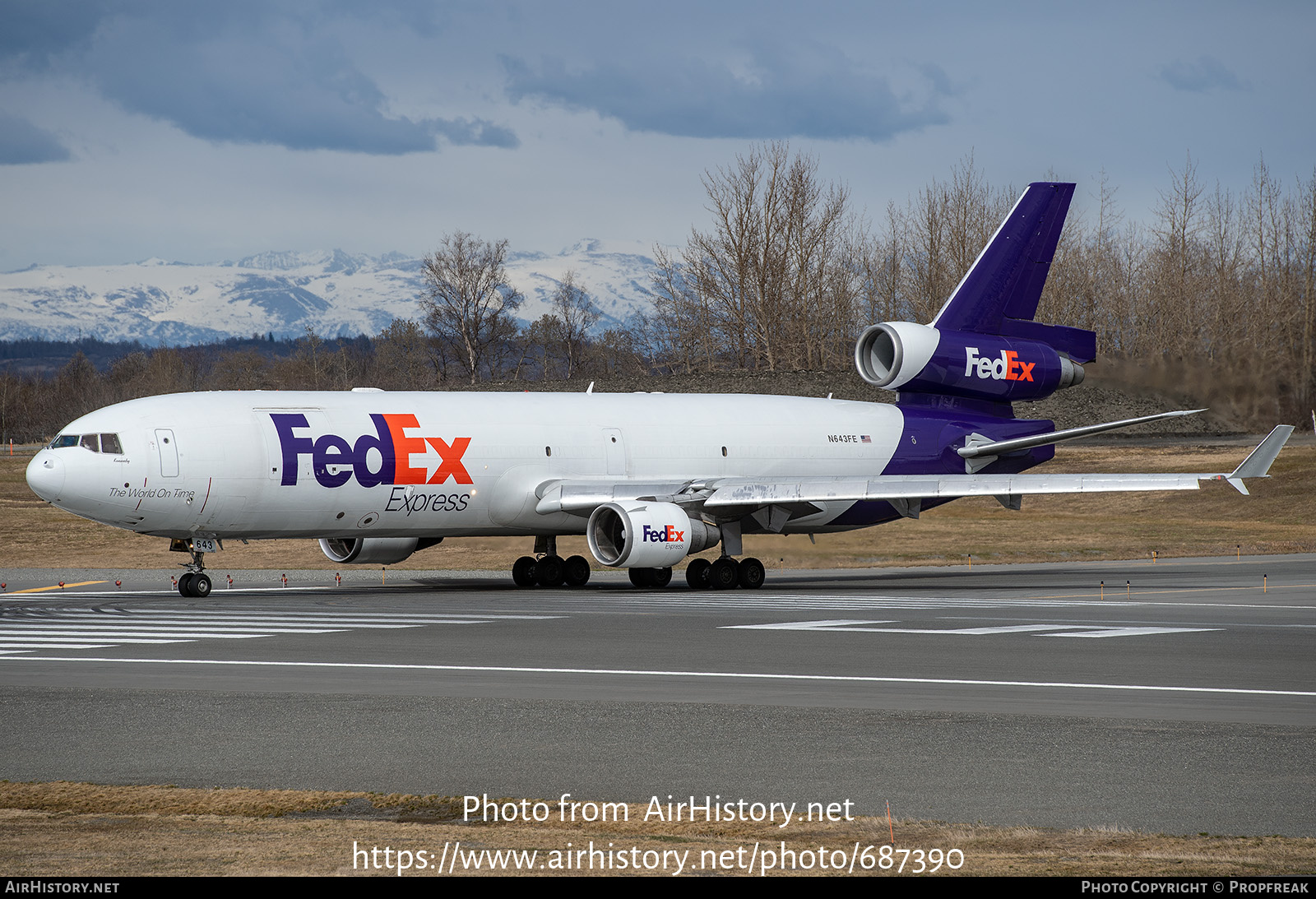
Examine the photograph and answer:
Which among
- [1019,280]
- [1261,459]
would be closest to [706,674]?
[1261,459]

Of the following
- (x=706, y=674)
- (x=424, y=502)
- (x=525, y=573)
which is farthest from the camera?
(x=525, y=573)

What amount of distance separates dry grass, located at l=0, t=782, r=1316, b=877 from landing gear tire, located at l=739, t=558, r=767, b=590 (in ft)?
73.7

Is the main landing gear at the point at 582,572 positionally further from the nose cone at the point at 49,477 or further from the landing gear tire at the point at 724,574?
the nose cone at the point at 49,477

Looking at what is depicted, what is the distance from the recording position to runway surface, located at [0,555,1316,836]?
10.3 meters

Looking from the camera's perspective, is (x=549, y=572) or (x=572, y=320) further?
(x=572, y=320)

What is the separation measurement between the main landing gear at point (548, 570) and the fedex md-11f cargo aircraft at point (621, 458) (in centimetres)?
5

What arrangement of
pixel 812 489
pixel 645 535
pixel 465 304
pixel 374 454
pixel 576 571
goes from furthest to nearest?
pixel 465 304 → pixel 576 571 → pixel 812 489 → pixel 645 535 → pixel 374 454

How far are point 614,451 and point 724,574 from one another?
3.98m

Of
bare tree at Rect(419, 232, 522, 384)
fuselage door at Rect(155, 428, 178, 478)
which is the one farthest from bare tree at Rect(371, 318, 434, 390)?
fuselage door at Rect(155, 428, 178, 478)

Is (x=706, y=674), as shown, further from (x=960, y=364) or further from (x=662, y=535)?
(x=960, y=364)

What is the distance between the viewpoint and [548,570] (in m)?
33.5

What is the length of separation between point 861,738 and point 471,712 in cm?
395

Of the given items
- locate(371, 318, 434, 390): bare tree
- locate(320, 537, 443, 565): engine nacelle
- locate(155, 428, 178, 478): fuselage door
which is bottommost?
locate(320, 537, 443, 565): engine nacelle

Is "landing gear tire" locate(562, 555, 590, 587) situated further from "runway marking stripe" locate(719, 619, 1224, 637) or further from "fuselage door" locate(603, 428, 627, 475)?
"runway marking stripe" locate(719, 619, 1224, 637)
